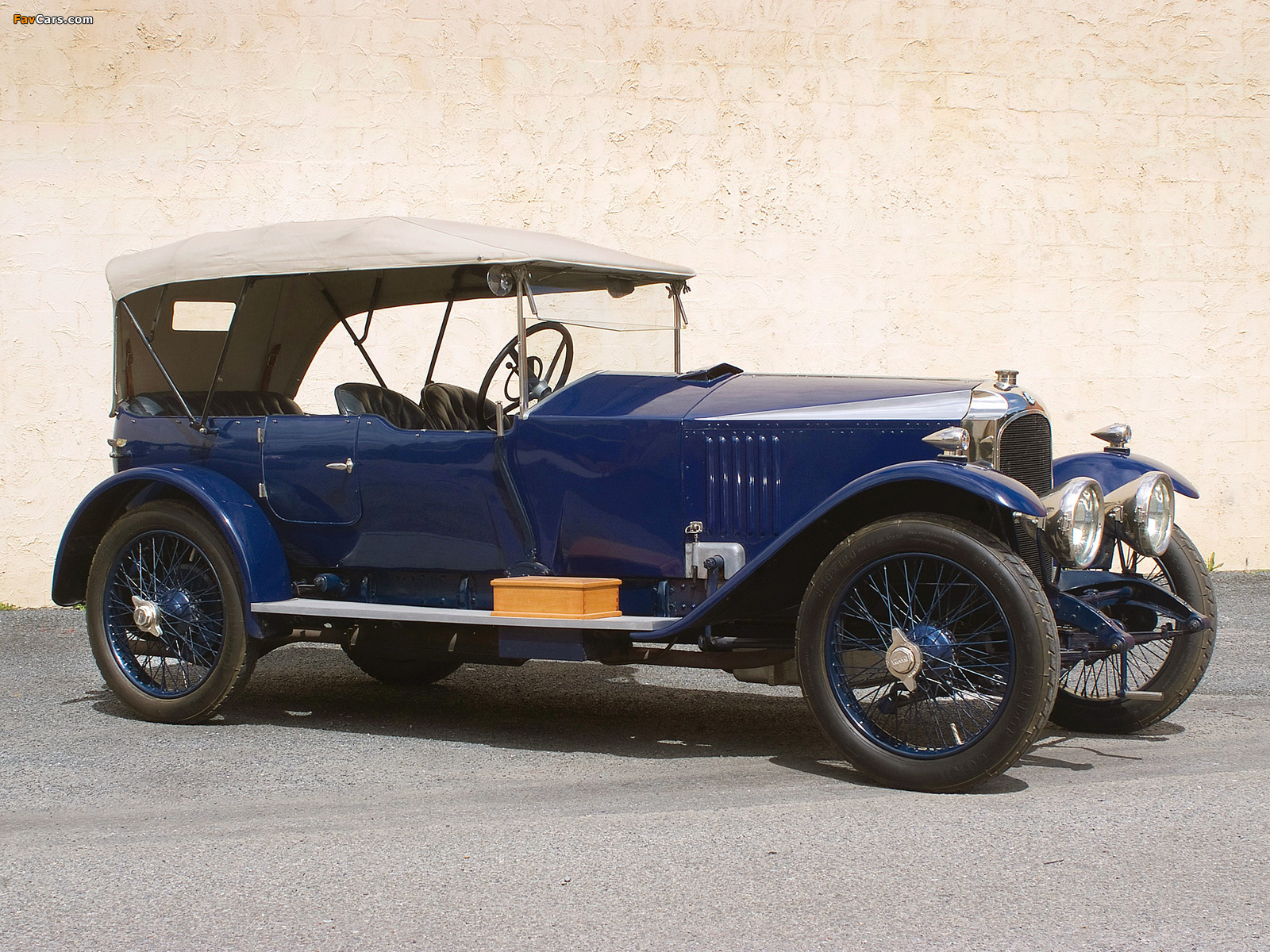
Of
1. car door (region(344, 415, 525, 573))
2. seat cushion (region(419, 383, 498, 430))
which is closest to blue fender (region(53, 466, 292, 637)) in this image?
car door (region(344, 415, 525, 573))

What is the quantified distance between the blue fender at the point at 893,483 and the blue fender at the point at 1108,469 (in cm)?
107

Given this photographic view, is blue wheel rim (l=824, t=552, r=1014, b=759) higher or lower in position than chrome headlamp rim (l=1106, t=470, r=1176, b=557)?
lower

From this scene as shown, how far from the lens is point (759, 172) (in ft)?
29.2

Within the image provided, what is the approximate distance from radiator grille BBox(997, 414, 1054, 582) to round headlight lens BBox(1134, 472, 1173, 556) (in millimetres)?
333

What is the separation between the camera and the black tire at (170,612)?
497 centimetres

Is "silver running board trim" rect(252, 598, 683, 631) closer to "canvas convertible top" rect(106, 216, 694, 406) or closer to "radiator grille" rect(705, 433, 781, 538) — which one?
"radiator grille" rect(705, 433, 781, 538)

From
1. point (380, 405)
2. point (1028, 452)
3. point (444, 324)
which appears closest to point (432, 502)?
point (380, 405)

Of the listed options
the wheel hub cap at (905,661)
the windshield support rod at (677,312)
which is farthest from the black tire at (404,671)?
the wheel hub cap at (905,661)

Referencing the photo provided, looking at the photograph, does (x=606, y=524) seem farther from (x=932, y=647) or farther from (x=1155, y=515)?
(x=1155, y=515)

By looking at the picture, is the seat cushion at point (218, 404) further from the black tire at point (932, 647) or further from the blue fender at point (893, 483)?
the black tire at point (932, 647)

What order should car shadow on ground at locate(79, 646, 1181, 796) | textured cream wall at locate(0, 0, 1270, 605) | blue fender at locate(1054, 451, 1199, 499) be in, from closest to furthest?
car shadow on ground at locate(79, 646, 1181, 796) → blue fender at locate(1054, 451, 1199, 499) → textured cream wall at locate(0, 0, 1270, 605)

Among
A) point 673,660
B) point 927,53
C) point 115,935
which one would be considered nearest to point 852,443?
point 673,660

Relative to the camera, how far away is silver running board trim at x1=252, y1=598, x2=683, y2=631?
434 cm

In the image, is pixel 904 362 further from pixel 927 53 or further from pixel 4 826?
pixel 4 826
